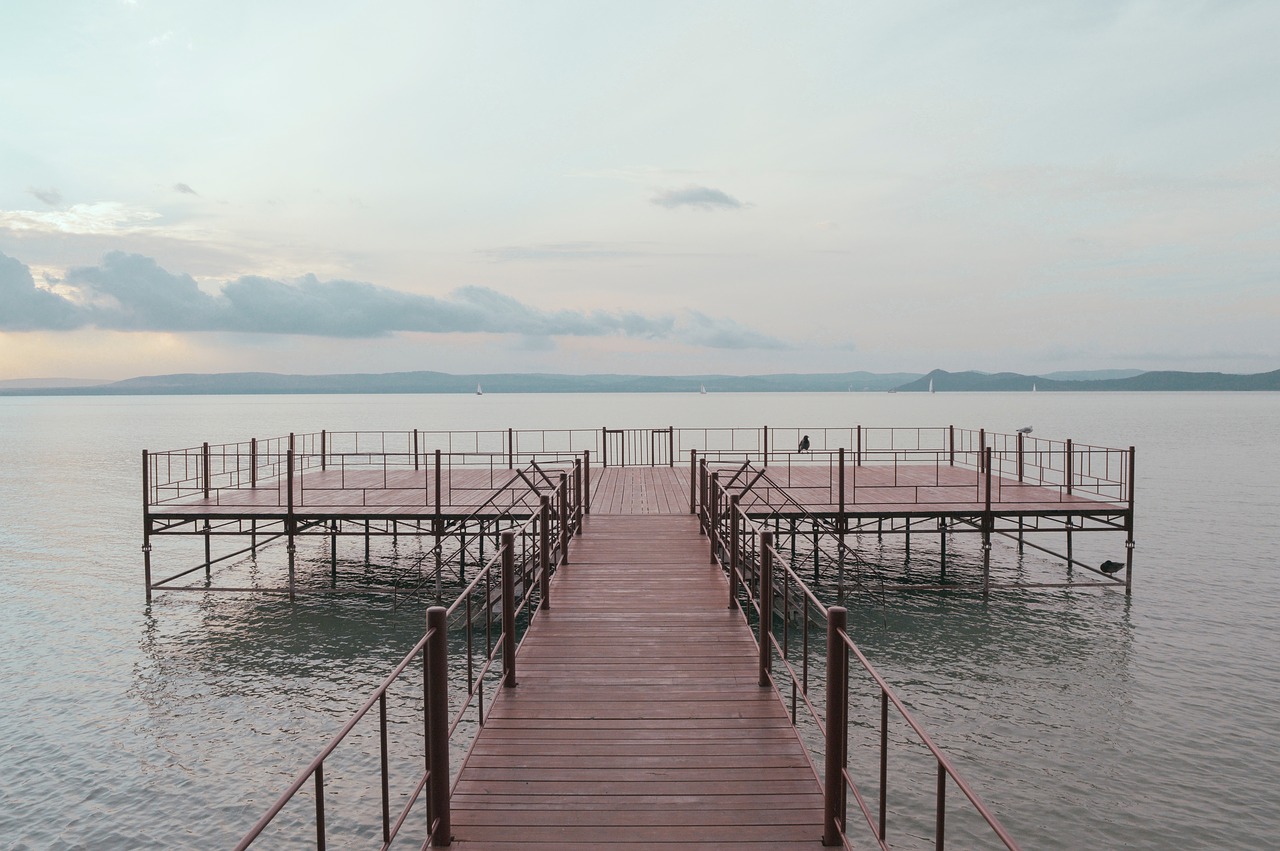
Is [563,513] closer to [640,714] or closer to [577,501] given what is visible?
[577,501]

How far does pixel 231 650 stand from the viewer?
57.4ft

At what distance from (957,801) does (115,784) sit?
12.1 metres

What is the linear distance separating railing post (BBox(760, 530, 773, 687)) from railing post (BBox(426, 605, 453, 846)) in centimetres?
336

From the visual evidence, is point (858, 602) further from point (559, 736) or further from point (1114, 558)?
point (559, 736)

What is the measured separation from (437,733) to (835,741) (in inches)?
94.9

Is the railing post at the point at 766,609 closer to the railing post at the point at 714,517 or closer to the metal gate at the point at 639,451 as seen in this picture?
the railing post at the point at 714,517

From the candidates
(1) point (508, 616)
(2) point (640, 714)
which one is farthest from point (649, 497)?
(2) point (640, 714)

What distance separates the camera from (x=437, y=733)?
4.89 metres

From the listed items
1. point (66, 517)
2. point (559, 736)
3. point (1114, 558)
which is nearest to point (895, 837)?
point (559, 736)

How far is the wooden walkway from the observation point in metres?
5.06

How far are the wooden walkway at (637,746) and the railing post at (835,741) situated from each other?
0.20 meters

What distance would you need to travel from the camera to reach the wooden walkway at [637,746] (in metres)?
5.06

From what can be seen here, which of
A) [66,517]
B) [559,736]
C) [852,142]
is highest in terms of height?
[852,142]

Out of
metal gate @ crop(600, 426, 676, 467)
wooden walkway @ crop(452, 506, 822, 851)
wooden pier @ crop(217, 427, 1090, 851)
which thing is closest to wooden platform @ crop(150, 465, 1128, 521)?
metal gate @ crop(600, 426, 676, 467)
